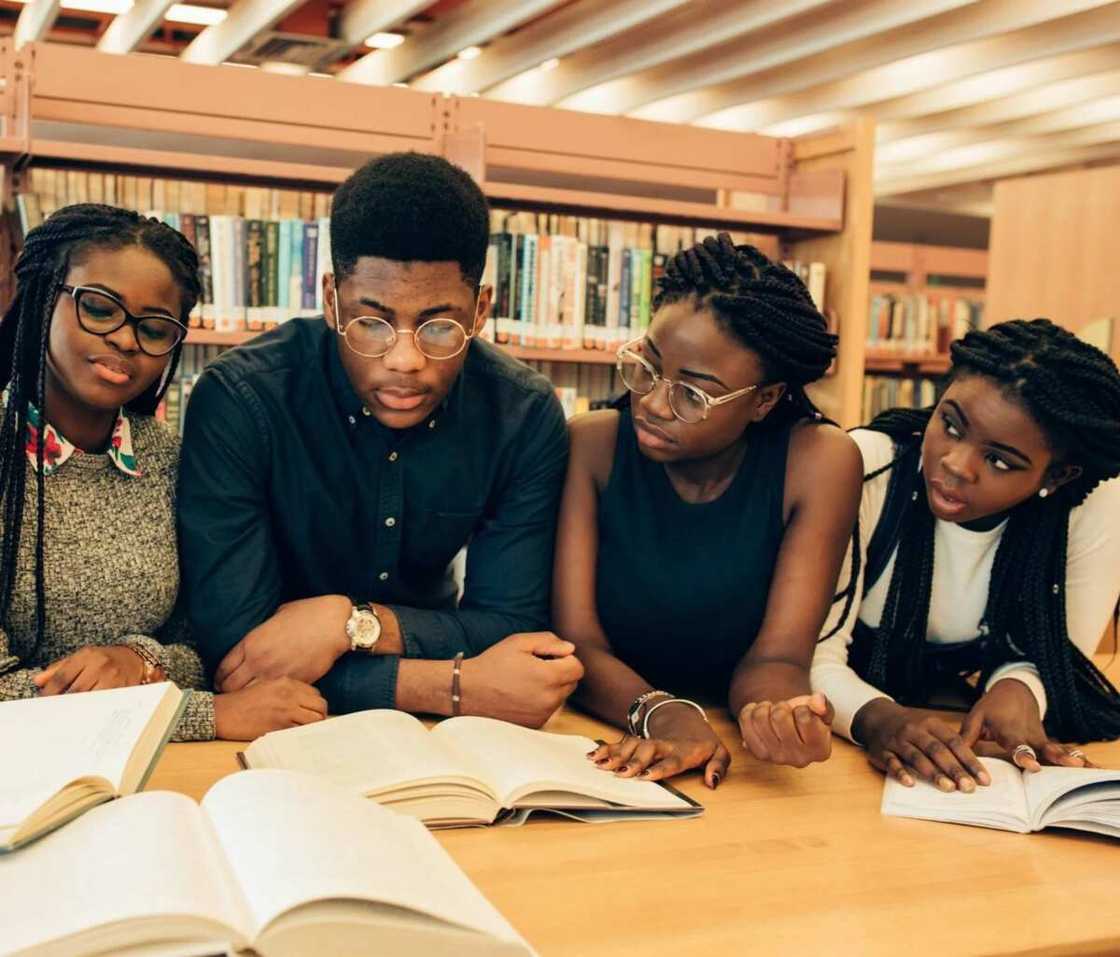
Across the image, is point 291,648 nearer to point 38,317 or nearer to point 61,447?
point 61,447

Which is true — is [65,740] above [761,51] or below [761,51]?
below

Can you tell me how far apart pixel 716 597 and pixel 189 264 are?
842 millimetres

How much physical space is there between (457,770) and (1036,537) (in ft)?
3.13

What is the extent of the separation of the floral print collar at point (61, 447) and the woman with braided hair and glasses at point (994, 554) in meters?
0.96

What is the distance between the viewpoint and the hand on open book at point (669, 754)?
1.30 meters

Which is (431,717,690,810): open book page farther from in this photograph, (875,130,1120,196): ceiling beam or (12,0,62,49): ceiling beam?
(875,130,1120,196): ceiling beam

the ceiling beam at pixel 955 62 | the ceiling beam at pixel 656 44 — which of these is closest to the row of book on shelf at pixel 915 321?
the ceiling beam at pixel 955 62

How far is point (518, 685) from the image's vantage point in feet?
4.89

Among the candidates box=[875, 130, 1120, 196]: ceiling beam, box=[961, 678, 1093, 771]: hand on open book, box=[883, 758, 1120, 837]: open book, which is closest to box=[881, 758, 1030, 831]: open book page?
box=[883, 758, 1120, 837]: open book

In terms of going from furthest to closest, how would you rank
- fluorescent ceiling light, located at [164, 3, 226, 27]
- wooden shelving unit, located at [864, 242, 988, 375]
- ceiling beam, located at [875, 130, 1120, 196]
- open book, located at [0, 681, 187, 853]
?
ceiling beam, located at [875, 130, 1120, 196]
wooden shelving unit, located at [864, 242, 988, 375]
fluorescent ceiling light, located at [164, 3, 226, 27]
open book, located at [0, 681, 187, 853]

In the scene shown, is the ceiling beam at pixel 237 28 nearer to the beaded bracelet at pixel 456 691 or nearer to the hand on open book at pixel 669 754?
the beaded bracelet at pixel 456 691

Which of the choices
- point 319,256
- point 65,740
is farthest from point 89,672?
point 319,256

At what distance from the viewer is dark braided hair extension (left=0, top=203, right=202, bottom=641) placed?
143 cm

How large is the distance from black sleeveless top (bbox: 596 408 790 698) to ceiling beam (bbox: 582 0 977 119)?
141 inches
